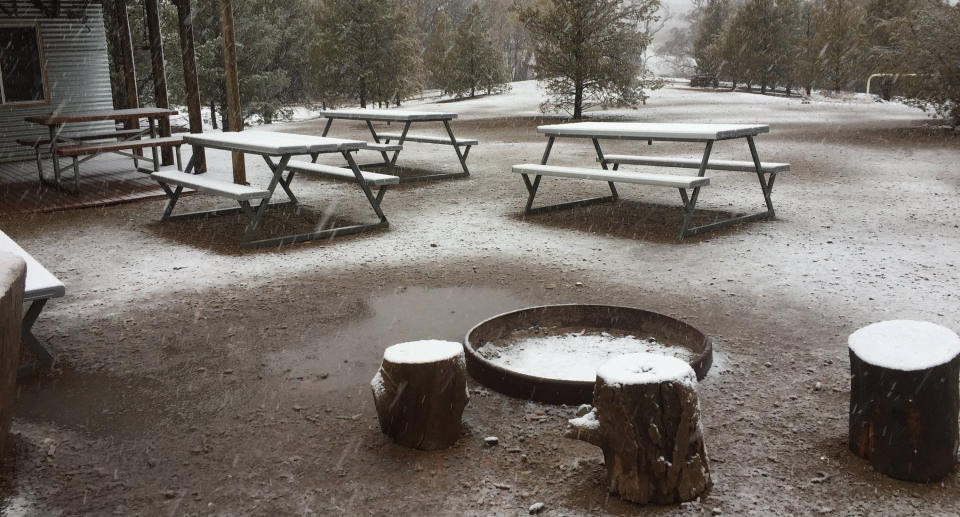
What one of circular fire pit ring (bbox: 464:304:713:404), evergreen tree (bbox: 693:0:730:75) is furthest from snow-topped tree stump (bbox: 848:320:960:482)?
evergreen tree (bbox: 693:0:730:75)

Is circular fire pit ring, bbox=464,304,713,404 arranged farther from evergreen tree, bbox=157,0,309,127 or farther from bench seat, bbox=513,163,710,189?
evergreen tree, bbox=157,0,309,127

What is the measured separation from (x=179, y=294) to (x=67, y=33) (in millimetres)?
10411

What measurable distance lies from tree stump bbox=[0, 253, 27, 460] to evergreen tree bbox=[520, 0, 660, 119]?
57.1 ft

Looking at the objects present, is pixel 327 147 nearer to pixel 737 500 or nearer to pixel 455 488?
pixel 455 488

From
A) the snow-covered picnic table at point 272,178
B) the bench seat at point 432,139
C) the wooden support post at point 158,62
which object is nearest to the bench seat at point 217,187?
the snow-covered picnic table at point 272,178

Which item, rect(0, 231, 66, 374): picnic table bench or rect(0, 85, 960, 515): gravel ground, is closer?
rect(0, 85, 960, 515): gravel ground

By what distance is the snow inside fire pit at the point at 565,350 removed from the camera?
395cm

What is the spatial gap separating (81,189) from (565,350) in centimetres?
776

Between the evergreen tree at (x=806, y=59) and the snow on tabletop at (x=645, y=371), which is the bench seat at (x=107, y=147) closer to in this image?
the snow on tabletop at (x=645, y=371)

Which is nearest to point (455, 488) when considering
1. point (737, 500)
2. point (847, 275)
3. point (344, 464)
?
point (344, 464)

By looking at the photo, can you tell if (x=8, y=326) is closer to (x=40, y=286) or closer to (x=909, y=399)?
(x=40, y=286)

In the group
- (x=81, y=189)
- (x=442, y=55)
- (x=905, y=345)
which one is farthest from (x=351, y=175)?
(x=442, y=55)

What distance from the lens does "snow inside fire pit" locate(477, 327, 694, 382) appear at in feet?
13.0

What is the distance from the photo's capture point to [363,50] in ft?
81.7
